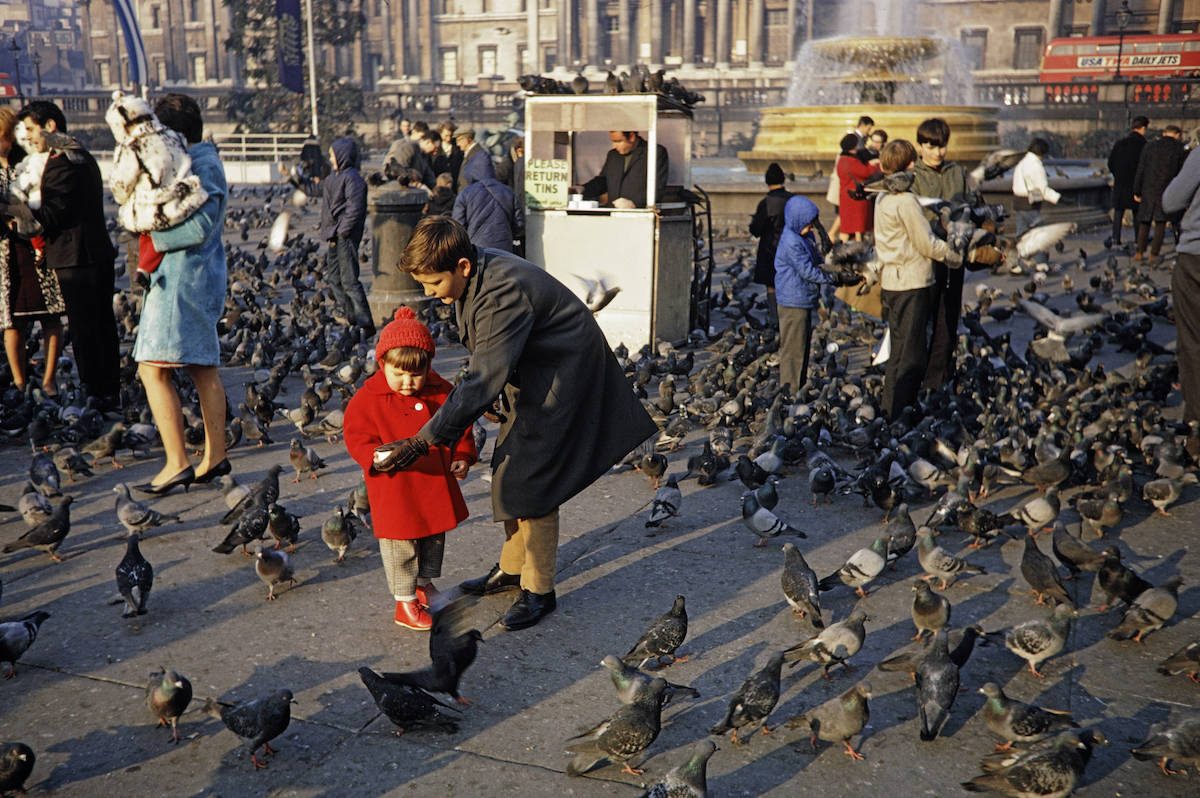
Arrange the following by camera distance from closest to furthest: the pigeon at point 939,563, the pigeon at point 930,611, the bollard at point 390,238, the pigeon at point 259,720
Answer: the pigeon at point 259,720 < the pigeon at point 930,611 < the pigeon at point 939,563 < the bollard at point 390,238

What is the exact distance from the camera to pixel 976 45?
69312 millimetres

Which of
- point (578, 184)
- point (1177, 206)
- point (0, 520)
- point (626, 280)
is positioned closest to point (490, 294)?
point (0, 520)

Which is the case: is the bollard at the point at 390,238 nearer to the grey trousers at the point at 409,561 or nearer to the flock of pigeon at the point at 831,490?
the flock of pigeon at the point at 831,490

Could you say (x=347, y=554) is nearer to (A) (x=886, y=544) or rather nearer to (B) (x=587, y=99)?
(A) (x=886, y=544)

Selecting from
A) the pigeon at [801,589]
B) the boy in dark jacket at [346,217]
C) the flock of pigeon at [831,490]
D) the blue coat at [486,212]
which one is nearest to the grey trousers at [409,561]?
the flock of pigeon at [831,490]

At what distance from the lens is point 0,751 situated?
3184 millimetres

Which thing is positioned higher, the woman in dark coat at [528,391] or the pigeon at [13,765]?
the woman in dark coat at [528,391]

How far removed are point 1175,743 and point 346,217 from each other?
9.24m

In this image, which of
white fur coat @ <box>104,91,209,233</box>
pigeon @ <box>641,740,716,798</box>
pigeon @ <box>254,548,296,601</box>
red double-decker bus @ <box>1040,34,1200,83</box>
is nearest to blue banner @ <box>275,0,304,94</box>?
red double-decker bus @ <box>1040,34,1200,83</box>

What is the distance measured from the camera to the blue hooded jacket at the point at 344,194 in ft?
34.8

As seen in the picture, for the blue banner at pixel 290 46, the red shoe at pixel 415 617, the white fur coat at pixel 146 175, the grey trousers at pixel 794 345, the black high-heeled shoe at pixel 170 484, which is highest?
the blue banner at pixel 290 46

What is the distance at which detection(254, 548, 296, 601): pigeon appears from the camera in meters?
4.79

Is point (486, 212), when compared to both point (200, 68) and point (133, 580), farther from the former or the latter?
point (200, 68)

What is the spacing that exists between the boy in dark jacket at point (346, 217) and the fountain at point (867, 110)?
11844 millimetres
